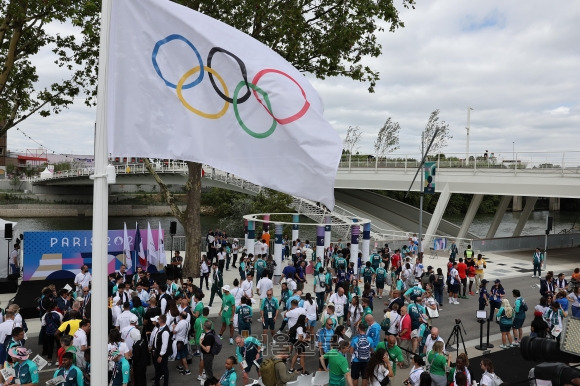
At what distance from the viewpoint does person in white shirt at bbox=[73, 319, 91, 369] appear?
876 cm

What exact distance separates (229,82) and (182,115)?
64 centimetres

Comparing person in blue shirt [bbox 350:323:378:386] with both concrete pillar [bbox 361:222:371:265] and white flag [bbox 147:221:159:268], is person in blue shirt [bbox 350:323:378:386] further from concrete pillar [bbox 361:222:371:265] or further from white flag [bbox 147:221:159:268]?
white flag [bbox 147:221:159:268]

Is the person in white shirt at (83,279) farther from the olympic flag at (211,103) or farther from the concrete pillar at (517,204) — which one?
the concrete pillar at (517,204)

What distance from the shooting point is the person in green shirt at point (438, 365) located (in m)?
8.00

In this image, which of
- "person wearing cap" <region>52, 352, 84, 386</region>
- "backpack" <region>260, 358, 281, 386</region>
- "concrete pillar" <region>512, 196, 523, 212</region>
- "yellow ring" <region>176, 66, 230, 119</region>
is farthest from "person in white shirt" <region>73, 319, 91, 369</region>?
"concrete pillar" <region>512, 196, 523, 212</region>

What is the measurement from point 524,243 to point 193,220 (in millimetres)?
23521

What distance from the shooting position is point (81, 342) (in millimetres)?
8812

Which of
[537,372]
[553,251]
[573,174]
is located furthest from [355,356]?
[553,251]

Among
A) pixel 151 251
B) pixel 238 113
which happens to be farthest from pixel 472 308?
pixel 238 113

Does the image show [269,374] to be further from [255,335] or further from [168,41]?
[168,41]

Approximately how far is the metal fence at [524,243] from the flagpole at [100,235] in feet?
97.1

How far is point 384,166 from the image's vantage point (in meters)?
38.4

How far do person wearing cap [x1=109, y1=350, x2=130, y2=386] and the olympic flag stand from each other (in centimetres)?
→ 461

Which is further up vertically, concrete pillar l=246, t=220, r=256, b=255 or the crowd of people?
concrete pillar l=246, t=220, r=256, b=255
